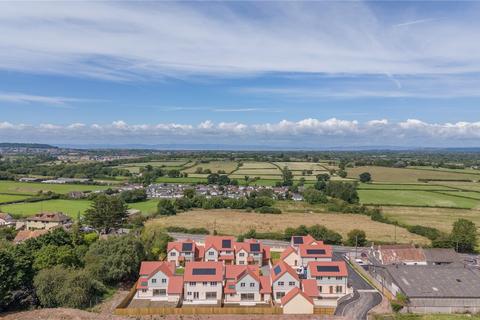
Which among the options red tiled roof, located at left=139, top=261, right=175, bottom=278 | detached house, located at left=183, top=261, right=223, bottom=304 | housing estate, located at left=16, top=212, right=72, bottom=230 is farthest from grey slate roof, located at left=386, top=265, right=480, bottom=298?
housing estate, located at left=16, top=212, right=72, bottom=230

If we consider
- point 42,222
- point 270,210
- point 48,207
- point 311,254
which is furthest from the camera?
point 270,210

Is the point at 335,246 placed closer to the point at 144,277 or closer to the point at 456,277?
the point at 456,277

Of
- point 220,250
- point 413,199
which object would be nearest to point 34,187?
point 220,250

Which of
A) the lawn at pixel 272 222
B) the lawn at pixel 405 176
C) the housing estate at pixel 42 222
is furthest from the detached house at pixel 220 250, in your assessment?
the lawn at pixel 405 176

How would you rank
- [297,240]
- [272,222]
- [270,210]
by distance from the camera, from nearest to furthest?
[297,240], [272,222], [270,210]

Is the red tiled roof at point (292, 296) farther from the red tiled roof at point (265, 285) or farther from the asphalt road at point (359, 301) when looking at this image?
the asphalt road at point (359, 301)

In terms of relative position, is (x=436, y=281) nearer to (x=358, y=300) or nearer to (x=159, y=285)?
(x=358, y=300)

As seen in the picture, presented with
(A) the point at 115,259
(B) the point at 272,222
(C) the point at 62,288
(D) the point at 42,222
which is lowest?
(B) the point at 272,222
